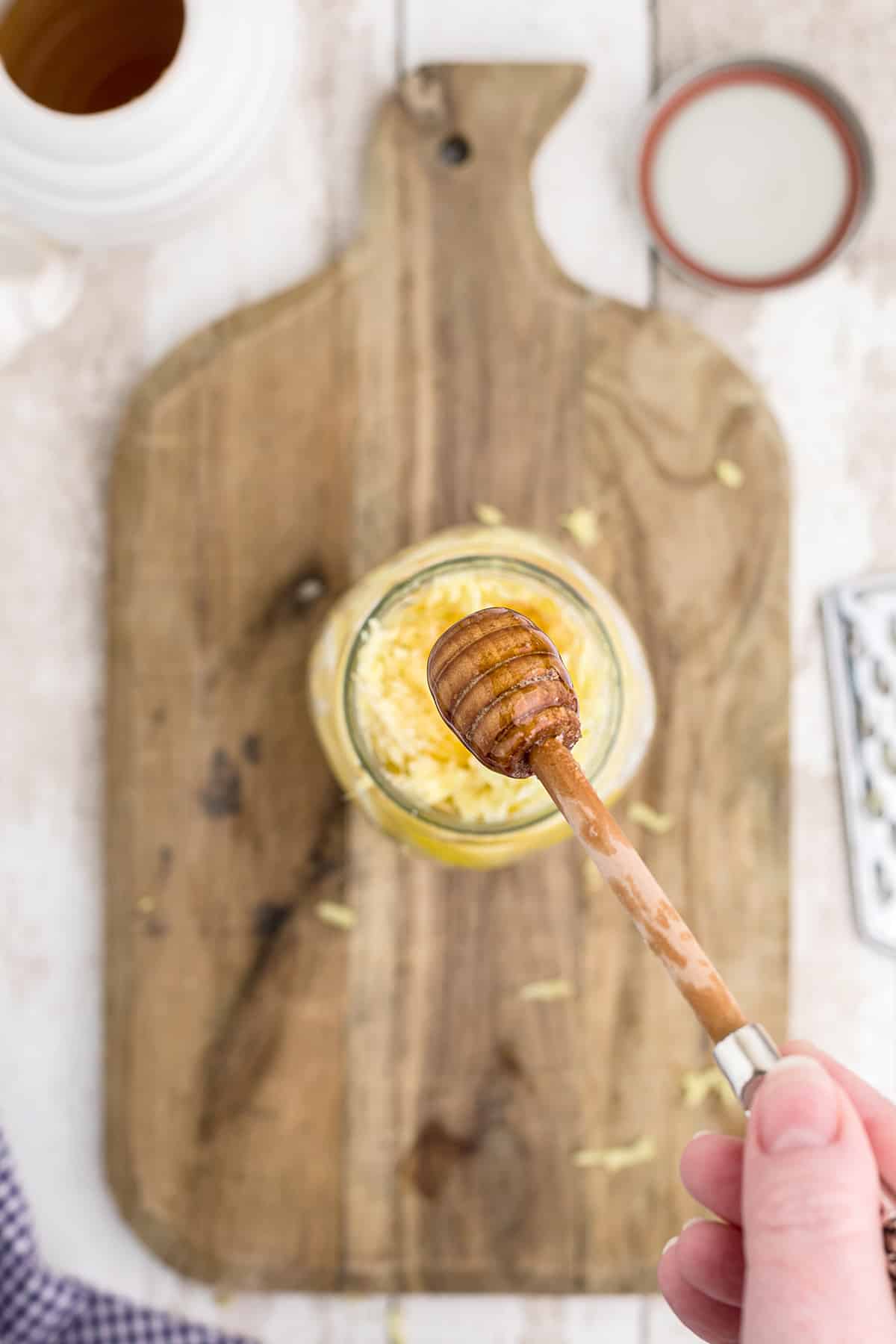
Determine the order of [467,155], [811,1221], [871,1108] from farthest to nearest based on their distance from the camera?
[467,155] → [871,1108] → [811,1221]

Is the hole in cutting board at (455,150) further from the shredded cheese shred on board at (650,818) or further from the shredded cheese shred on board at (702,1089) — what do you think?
the shredded cheese shred on board at (702,1089)

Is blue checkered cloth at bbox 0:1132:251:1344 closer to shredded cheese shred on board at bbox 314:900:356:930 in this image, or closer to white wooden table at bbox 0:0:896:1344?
white wooden table at bbox 0:0:896:1344

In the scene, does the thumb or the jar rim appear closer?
the thumb

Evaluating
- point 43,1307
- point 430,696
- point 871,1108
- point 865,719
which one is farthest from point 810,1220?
point 43,1307

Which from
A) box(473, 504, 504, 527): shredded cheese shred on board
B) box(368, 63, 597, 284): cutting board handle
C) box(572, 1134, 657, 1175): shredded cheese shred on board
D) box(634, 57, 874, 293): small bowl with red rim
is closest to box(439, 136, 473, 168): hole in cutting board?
box(368, 63, 597, 284): cutting board handle

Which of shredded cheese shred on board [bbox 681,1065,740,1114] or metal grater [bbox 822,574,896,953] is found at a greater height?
metal grater [bbox 822,574,896,953]

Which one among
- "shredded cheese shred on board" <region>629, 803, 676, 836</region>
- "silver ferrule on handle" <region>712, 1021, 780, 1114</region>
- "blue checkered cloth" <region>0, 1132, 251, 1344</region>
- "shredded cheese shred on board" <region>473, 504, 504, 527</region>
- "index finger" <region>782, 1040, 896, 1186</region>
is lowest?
Answer: "blue checkered cloth" <region>0, 1132, 251, 1344</region>

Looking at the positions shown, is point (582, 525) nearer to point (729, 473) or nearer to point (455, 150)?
point (729, 473)

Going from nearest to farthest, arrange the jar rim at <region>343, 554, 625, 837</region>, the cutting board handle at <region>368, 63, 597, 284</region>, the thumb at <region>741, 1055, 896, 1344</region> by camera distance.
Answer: the thumb at <region>741, 1055, 896, 1344</region> → the jar rim at <region>343, 554, 625, 837</region> → the cutting board handle at <region>368, 63, 597, 284</region>

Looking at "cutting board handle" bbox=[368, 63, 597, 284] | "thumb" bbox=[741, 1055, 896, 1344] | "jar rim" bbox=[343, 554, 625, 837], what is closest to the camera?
"thumb" bbox=[741, 1055, 896, 1344]
